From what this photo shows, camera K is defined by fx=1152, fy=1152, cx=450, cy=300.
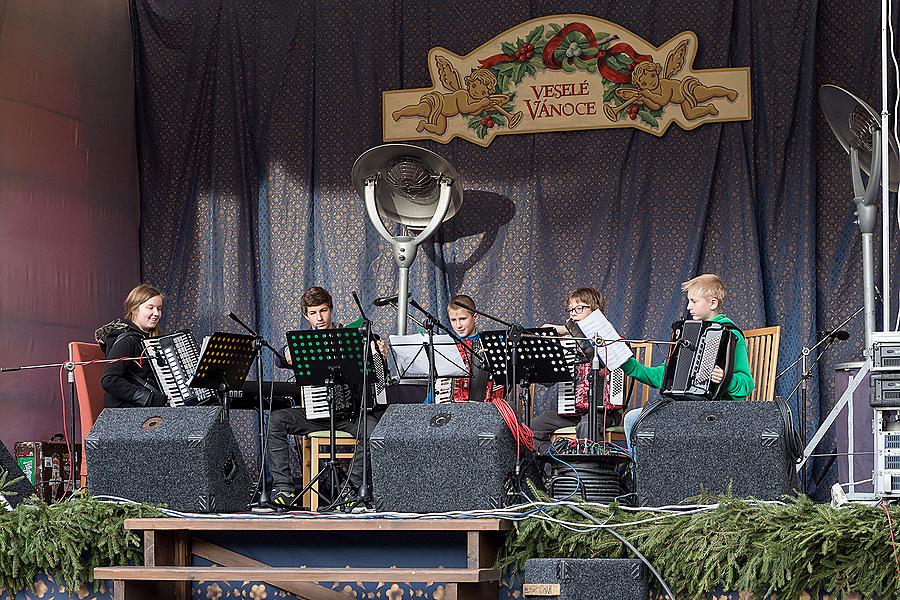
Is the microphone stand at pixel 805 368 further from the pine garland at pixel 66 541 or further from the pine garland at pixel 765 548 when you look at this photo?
the pine garland at pixel 66 541

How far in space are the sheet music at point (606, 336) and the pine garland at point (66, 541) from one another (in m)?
2.00

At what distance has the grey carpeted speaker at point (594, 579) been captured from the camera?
3855 millimetres

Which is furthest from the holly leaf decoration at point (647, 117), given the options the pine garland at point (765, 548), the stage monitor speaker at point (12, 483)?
the stage monitor speaker at point (12, 483)

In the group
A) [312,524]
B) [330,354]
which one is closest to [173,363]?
[330,354]

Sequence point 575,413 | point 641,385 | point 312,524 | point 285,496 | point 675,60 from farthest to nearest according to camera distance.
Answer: point 675,60 → point 641,385 → point 575,413 → point 285,496 → point 312,524

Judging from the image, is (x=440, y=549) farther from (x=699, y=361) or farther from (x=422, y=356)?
(x=699, y=361)

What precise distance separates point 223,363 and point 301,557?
1.16 m

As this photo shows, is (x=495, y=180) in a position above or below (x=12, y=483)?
above

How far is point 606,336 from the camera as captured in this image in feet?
16.8

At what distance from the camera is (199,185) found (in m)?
7.80

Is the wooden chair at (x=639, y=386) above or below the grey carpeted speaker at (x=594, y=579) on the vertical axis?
above

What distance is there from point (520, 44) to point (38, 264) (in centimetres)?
328

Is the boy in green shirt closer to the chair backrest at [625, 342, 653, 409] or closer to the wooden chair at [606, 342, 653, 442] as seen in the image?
the wooden chair at [606, 342, 653, 442]

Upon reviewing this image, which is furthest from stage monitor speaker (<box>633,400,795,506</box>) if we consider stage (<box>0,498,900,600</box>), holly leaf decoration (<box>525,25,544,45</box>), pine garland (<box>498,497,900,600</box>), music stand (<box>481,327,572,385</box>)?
holly leaf decoration (<box>525,25,544,45</box>)
